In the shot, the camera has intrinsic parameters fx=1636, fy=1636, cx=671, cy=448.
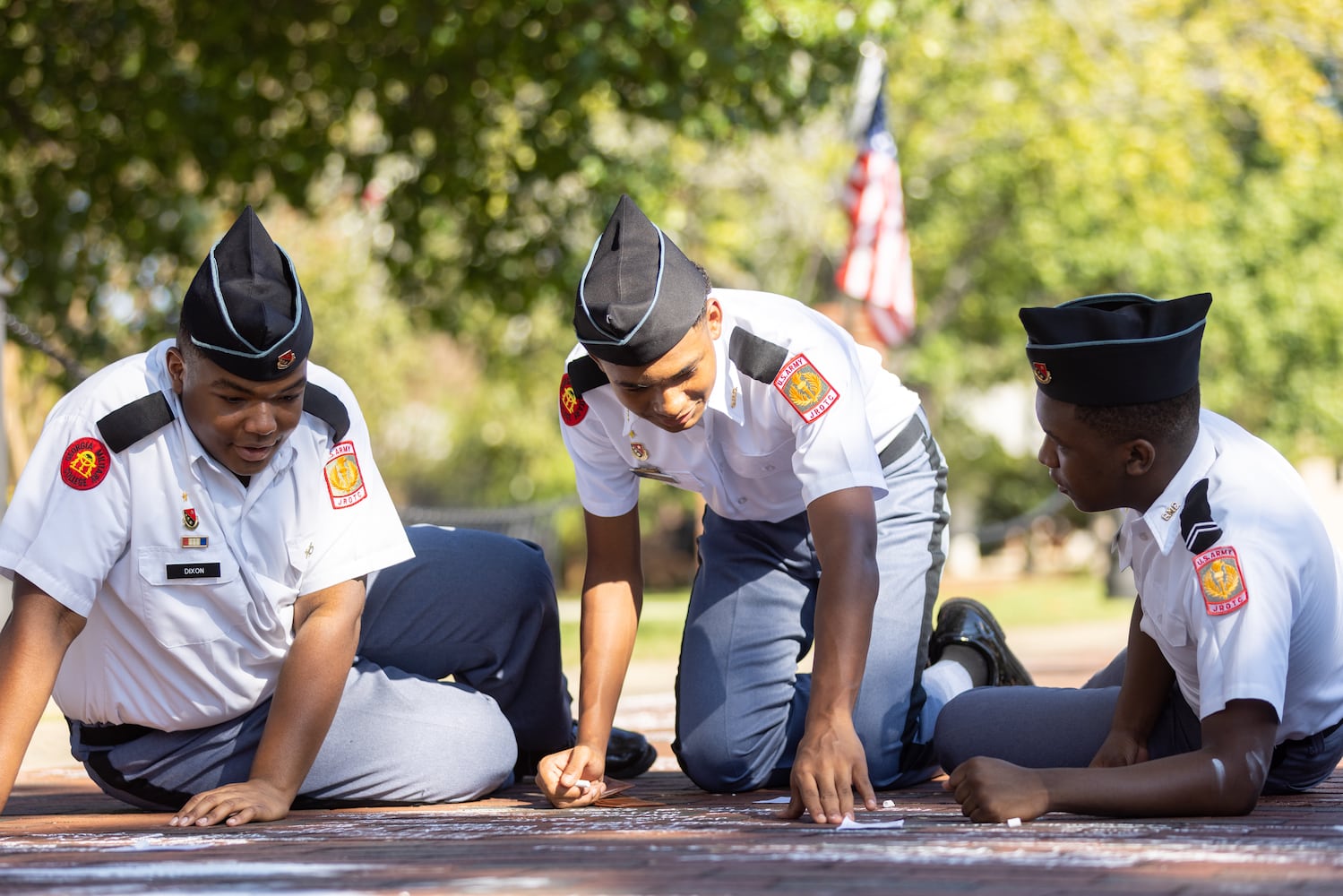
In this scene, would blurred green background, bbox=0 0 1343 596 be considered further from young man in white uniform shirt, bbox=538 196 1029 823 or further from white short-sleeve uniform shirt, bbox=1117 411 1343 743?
white short-sleeve uniform shirt, bbox=1117 411 1343 743

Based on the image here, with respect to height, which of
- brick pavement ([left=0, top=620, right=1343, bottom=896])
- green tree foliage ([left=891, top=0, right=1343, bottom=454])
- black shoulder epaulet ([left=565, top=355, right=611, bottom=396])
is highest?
green tree foliage ([left=891, top=0, right=1343, bottom=454])

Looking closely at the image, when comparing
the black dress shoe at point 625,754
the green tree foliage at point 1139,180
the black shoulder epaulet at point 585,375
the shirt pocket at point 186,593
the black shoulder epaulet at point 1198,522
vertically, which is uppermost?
the green tree foliage at point 1139,180

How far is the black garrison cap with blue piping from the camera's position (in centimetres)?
309

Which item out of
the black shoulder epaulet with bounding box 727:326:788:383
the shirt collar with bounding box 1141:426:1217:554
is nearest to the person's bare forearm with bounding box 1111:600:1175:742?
the shirt collar with bounding box 1141:426:1217:554

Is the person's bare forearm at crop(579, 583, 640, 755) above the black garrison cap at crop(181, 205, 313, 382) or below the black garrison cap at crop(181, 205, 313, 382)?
below

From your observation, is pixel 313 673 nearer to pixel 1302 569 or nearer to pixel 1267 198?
pixel 1302 569

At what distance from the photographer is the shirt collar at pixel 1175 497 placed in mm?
3066

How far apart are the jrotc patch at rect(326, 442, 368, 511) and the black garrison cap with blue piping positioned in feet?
4.72

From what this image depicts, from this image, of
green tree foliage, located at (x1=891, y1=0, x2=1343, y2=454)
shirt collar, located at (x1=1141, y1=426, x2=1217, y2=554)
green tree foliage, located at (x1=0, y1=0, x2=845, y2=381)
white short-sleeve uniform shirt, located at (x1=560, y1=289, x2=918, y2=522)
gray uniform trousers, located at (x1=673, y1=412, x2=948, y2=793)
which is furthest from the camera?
green tree foliage, located at (x1=891, y1=0, x2=1343, y2=454)

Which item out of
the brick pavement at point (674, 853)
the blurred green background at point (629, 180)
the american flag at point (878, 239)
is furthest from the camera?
the american flag at point (878, 239)

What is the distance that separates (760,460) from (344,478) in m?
0.96

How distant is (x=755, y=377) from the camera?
355cm

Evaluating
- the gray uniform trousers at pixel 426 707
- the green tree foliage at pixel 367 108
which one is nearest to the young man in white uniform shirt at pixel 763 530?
the gray uniform trousers at pixel 426 707

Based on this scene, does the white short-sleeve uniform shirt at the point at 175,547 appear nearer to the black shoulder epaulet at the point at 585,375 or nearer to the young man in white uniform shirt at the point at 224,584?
the young man in white uniform shirt at the point at 224,584
